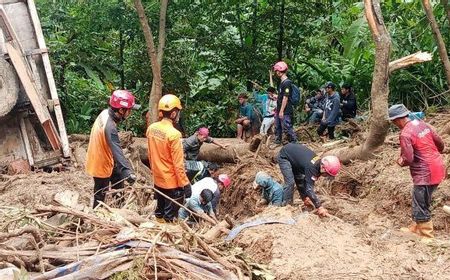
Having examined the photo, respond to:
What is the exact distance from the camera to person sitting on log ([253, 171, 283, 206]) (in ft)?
27.6

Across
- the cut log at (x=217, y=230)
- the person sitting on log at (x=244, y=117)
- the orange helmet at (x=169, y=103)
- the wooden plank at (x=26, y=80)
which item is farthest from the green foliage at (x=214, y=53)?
the cut log at (x=217, y=230)

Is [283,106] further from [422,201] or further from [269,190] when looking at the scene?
[422,201]

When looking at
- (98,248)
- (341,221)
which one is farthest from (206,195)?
(98,248)

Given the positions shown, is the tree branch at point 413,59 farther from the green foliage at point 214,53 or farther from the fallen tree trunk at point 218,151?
the green foliage at point 214,53

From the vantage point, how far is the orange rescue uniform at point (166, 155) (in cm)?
643

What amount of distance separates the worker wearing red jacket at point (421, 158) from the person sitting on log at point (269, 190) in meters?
2.08

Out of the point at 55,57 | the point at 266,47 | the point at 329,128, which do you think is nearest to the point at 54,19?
the point at 55,57

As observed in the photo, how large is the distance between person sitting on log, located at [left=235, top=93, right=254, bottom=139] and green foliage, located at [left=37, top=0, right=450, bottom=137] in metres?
1.25

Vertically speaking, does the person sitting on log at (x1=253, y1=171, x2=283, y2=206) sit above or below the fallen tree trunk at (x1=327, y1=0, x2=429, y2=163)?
below

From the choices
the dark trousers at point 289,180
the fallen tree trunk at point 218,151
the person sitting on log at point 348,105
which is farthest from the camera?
the person sitting on log at point 348,105

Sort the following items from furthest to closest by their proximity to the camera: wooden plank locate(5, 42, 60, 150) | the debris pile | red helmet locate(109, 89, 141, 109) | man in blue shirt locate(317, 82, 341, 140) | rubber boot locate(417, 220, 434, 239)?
man in blue shirt locate(317, 82, 341, 140) → wooden plank locate(5, 42, 60, 150) → rubber boot locate(417, 220, 434, 239) → red helmet locate(109, 89, 141, 109) → the debris pile

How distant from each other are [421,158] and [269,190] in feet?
8.23

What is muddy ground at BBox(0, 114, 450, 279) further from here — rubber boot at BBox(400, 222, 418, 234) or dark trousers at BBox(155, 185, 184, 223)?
dark trousers at BBox(155, 185, 184, 223)

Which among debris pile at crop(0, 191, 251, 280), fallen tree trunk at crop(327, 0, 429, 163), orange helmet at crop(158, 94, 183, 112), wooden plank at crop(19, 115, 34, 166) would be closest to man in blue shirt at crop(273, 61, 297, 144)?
fallen tree trunk at crop(327, 0, 429, 163)
